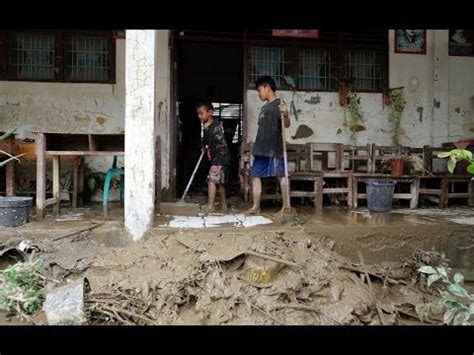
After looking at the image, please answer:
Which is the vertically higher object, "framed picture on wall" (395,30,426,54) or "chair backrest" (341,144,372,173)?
"framed picture on wall" (395,30,426,54)

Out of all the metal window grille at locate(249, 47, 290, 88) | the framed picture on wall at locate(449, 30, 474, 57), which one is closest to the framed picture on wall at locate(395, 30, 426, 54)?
the framed picture on wall at locate(449, 30, 474, 57)

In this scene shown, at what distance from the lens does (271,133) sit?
5.08 m

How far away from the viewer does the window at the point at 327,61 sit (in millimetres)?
7051

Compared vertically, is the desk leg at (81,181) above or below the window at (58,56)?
below

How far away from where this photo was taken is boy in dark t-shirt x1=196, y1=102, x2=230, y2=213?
566 cm

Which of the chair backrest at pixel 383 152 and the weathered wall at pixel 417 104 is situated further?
the weathered wall at pixel 417 104

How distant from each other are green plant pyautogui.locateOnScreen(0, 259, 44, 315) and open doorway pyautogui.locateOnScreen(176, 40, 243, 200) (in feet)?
17.5

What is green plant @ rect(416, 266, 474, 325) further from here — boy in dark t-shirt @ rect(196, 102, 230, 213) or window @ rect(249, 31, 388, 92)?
window @ rect(249, 31, 388, 92)

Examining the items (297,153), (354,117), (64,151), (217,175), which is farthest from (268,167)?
(354,117)

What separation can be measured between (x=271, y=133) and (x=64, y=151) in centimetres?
261

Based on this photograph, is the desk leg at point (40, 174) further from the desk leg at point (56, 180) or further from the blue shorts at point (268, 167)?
the blue shorts at point (268, 167)

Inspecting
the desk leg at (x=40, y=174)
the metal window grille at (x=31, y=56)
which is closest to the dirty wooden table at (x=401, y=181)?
the desk leg at (x=40, y=174)

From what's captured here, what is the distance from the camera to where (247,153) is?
623cm
